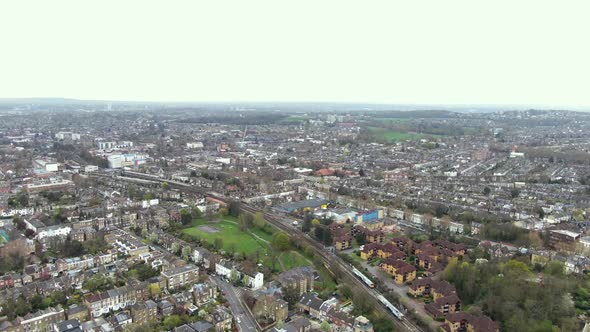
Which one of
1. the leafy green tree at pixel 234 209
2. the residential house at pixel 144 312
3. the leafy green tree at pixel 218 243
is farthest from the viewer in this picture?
the leafy green tree at pixel 234 209

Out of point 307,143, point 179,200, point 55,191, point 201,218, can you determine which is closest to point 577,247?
point 201,218

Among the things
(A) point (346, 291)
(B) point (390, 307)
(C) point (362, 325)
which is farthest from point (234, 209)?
(C) point (362, 325)

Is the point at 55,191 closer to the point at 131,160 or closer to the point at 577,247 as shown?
the point at 131,160

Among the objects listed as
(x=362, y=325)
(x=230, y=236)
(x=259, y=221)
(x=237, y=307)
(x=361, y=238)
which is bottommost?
(x=230, y=236)

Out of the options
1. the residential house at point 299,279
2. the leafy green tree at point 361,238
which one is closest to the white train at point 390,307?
the residential house at point 299,279

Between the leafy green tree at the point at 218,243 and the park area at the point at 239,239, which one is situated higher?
the leafy green tree at the point at 218,243

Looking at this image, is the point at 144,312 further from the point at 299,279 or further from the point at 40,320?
the point at 299,279

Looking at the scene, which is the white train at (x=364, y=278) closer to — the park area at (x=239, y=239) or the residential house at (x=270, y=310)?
the park area at (x=239, y=239)
